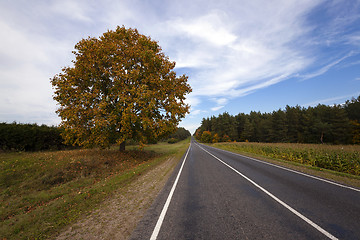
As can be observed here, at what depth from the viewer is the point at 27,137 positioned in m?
13.9

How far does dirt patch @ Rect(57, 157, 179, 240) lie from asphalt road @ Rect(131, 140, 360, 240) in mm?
323

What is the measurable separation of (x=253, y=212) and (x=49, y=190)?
385 inches

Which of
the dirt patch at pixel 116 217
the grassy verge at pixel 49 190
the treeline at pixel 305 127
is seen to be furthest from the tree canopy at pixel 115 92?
the treeline at pixel 305 127

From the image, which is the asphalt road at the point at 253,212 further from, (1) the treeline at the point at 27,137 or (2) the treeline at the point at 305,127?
(2) the treeline at the point at 305,127

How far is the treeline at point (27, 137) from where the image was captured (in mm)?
12719

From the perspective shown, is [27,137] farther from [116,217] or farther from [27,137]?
[116,217]

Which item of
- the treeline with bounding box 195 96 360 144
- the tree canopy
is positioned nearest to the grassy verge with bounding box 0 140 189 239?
the tree canopy

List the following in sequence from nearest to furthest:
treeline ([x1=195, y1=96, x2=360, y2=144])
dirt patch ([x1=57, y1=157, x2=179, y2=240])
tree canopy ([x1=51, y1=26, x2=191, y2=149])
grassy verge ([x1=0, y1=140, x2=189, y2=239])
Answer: dirt patch ([x1=57, y1=157, x2=179, y2=240]) < grassy verge ([x1=0, y1=140, x2=189, y2=239]) < tree canopy ([x1=51, y1=26, x2=191, y2=149]) < treeline ([x1=195, y1=96, x2=360, y2=144])

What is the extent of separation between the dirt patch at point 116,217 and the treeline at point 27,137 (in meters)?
14.2

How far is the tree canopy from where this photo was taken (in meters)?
12.2

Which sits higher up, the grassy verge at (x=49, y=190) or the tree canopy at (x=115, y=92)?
the tree canopy at (x=115, y=92)

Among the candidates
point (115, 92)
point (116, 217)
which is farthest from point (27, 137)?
point (116, 217)

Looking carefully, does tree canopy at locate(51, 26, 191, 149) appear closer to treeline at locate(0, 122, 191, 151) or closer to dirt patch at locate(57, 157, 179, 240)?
treeline at locate(0, 122, 191, 151)

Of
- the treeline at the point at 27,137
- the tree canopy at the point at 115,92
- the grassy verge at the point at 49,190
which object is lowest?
the grassy verge at the point at 49,190
